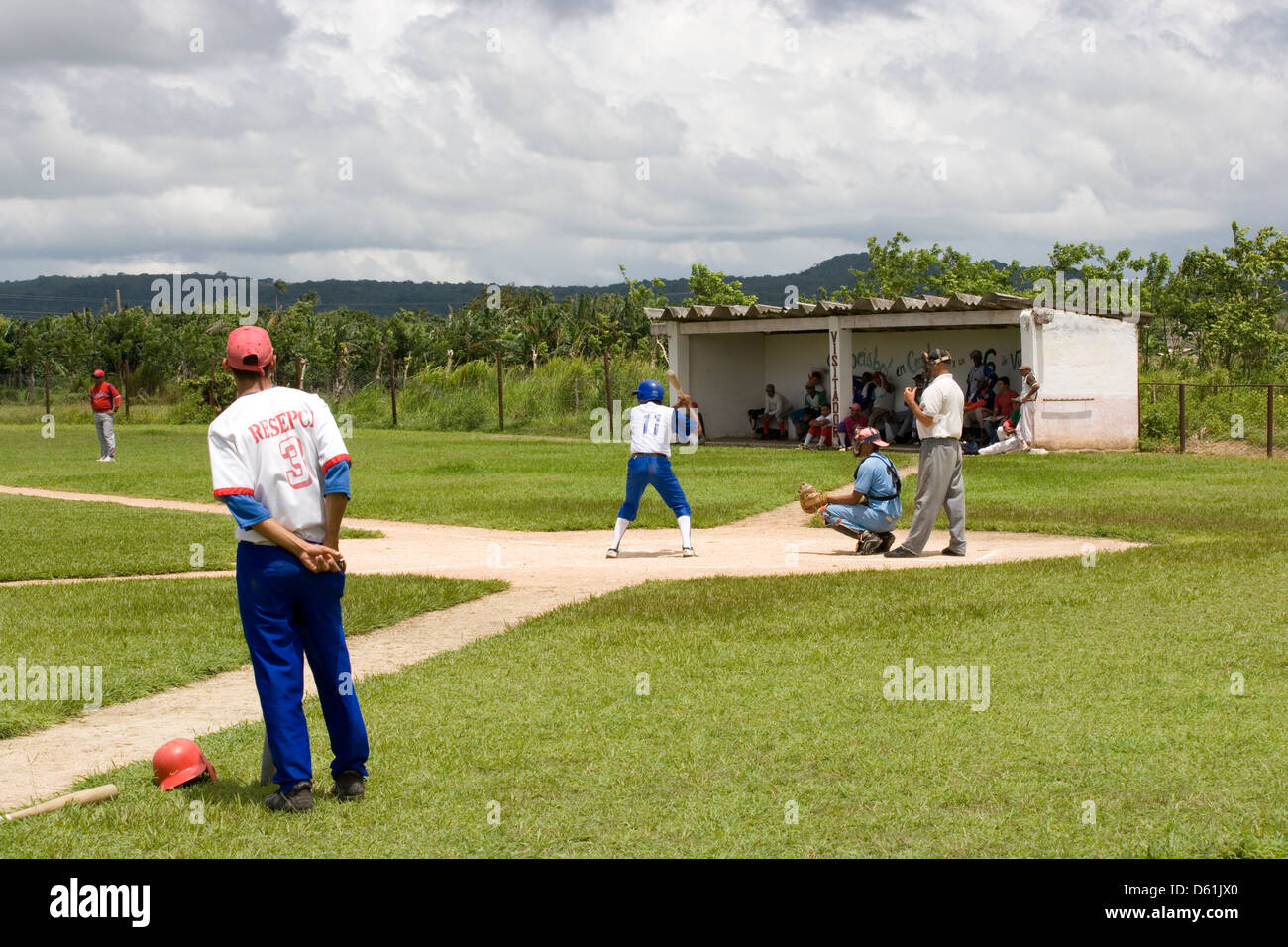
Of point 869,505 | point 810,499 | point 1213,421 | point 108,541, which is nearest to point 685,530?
point 810,499

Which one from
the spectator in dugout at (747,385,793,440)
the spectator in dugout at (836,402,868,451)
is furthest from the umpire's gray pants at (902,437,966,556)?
the spectator in dugout at (747,385,793,440)

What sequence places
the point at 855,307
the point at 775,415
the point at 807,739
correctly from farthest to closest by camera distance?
1. the point at 775,415
2. the point at 855,307
3. the point at 807,739

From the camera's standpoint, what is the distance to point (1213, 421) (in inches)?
1192

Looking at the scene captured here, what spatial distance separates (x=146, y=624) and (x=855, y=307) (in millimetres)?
22103

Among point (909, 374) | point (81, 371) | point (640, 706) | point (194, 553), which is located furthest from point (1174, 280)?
point (640, 706)

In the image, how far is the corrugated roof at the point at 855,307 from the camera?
28.3 meters

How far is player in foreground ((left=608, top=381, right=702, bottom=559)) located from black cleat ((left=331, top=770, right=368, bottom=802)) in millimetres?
7814

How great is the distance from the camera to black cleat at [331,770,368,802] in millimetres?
5973

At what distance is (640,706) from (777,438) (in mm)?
28730

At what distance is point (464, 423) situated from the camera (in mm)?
41938

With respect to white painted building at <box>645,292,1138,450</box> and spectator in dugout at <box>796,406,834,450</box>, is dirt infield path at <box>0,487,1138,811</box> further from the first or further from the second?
spectator in dugout at <box>796,406,834,450</box>

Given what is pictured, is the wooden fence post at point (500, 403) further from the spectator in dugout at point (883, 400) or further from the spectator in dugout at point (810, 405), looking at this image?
the spectator in dugout at point (883, 400)

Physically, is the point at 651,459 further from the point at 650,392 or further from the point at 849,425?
the point at 849,425
